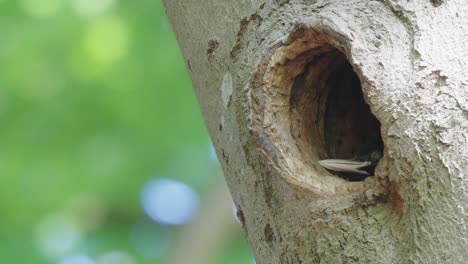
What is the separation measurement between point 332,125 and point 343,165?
0.10 meters

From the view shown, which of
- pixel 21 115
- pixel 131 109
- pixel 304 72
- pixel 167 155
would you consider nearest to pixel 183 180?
pixel 167 155

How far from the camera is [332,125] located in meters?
1.10

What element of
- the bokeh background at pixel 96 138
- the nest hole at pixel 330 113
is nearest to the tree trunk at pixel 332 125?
the nest hole at pixel 330 113

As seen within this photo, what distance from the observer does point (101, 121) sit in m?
3.93

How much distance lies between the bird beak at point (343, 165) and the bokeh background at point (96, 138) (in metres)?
2.51

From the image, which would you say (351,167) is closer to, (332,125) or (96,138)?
(332,125)

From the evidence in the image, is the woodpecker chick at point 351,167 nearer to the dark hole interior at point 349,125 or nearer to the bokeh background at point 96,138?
the dark hole interior at point 349,125

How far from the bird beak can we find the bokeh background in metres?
2.51

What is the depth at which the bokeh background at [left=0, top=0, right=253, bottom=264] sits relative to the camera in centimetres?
365

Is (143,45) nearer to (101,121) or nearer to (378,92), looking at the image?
(101,121)

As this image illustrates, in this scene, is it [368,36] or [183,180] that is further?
[183,180]

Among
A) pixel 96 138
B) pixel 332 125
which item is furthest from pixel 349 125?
pixel 96 138

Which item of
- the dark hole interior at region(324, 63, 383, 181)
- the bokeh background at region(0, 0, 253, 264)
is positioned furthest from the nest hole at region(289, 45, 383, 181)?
the bokeh background at region(0, 0, 253, 264)

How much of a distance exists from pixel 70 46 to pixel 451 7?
2908mm
